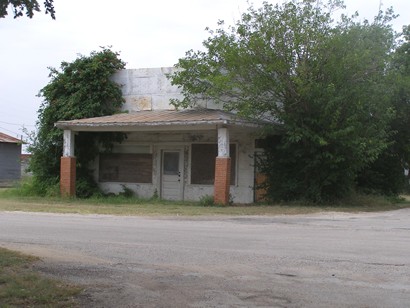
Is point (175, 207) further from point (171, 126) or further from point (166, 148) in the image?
point (166, 148)

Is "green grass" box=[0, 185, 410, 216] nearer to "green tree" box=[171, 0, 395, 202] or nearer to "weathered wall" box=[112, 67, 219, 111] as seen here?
"green tree" box=[171, 0, 395, 202]

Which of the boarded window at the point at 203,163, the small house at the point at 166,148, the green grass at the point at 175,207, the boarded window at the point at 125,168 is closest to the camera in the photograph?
the green grass at the point at 175,207

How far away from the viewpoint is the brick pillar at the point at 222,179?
61.4 feet

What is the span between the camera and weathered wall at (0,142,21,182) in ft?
124

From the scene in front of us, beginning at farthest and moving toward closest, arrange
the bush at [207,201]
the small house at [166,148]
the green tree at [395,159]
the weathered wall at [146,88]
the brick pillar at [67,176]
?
1. the weathered wall at [146,88]
2. the green tree at [395,159]
3. the brick pillar at [67,176]
4. the small house at [166,148]
5. the bush at [207,201]

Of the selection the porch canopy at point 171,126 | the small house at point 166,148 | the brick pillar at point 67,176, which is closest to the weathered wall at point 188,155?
the small house at point 166,148

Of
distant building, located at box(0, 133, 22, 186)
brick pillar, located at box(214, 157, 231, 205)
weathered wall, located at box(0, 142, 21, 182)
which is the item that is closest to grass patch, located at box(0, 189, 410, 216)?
brick pillar, located at box(214, 157, 231, 205)

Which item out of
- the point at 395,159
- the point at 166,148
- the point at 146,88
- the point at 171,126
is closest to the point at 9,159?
the point at 146,88

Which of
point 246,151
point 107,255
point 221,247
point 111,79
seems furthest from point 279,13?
point 107,255

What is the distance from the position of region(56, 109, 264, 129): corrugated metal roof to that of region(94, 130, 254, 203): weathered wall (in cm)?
111

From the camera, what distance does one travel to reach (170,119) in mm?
19766

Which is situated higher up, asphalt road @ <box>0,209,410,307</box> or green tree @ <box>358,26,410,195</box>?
green tree @ <box>358,26,410,195</box>

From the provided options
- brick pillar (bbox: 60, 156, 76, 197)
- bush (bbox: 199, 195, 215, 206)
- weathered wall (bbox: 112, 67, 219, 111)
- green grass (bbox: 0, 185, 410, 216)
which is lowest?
green grass (bbox: 0, 185, 410, 216)

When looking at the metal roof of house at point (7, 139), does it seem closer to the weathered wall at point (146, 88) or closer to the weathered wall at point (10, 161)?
the weathered wall at point (10, 161)
